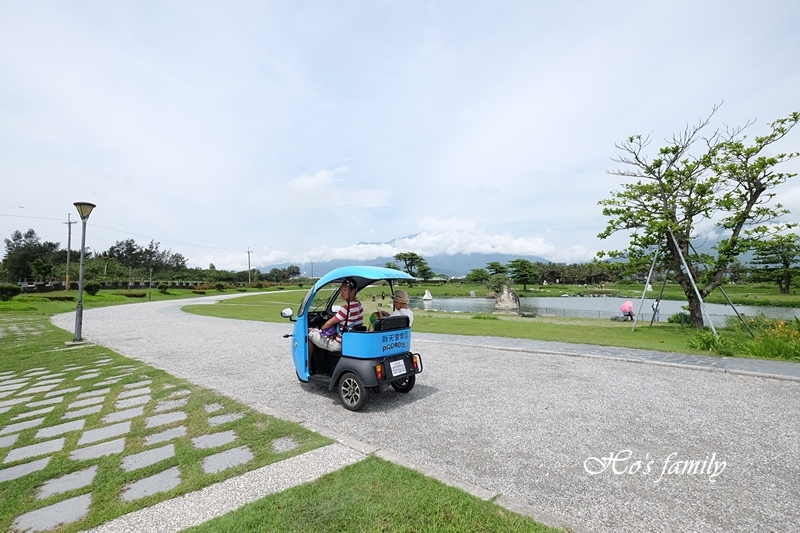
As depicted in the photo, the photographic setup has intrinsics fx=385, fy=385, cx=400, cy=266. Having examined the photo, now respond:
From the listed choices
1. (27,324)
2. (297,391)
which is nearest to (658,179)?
(297,391)

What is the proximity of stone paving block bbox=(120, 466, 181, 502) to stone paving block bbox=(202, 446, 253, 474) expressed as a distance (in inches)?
9.5

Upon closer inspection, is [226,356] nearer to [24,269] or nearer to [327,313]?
[327,313]

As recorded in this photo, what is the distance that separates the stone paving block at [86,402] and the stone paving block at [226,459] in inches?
122

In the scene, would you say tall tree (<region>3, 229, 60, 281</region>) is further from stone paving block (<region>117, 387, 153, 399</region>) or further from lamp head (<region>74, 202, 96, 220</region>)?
stone paving block (<region>117, 387, 153, 399</region>)

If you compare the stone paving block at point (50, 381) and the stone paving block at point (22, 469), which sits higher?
the stone paving block at point (50, 381)

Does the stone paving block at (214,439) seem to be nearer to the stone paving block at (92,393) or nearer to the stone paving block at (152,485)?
the stone paving block at (152,485)

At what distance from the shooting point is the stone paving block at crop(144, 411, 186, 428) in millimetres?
4617

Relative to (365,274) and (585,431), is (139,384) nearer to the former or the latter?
(365,274)

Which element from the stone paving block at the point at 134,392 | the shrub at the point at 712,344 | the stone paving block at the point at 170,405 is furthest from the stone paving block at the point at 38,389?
the shrub at the point at 712,344

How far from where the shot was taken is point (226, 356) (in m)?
9.00

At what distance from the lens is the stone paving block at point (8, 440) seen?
4.09m

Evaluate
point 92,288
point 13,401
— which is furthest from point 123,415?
point 92,288

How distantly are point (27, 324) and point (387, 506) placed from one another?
19912 mm

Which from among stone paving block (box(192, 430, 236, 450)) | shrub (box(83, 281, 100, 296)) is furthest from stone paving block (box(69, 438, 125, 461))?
shrub (box(83, 281, 100, 296))
